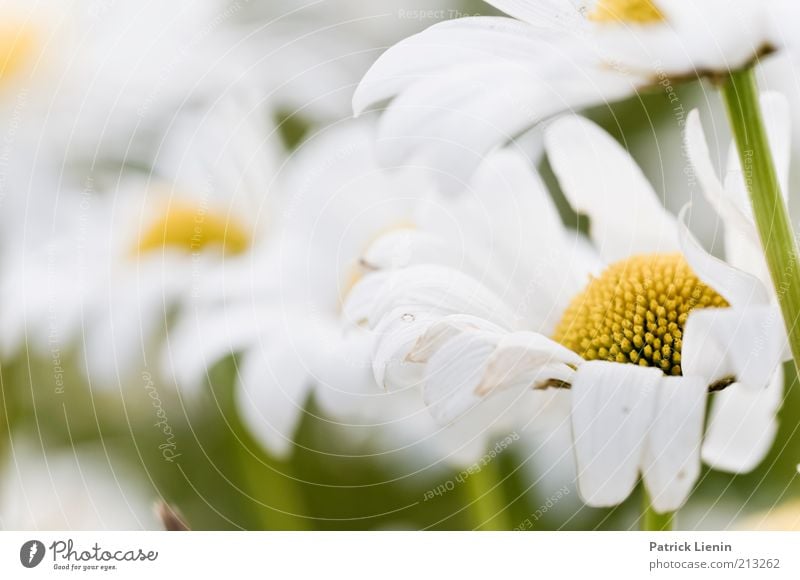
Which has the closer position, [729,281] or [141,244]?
[729,281]

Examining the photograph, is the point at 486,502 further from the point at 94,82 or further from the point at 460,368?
the point at 94,82

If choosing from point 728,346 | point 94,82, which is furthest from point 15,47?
point 728,346

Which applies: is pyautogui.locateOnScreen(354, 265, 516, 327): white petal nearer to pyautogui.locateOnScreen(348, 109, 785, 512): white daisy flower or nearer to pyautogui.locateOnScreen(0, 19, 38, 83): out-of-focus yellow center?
pyautogui.locateOnScreen(348, 109, 785, 512): white daisy flower

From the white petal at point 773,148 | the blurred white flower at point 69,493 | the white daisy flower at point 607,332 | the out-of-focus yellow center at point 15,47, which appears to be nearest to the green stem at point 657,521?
the white daisy flower at point 607,332

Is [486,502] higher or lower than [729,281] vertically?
lower

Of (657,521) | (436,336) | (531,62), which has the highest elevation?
(531,62)

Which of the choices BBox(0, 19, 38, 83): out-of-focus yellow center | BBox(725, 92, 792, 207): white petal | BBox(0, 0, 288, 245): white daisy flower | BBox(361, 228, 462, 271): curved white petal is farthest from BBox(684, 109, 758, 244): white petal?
BBox(0, 19, 38, 83): out-of-focus yellow center

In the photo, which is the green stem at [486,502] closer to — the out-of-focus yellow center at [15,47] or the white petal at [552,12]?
the white petal at [552,12]

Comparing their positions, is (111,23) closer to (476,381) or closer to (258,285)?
(258,285)
